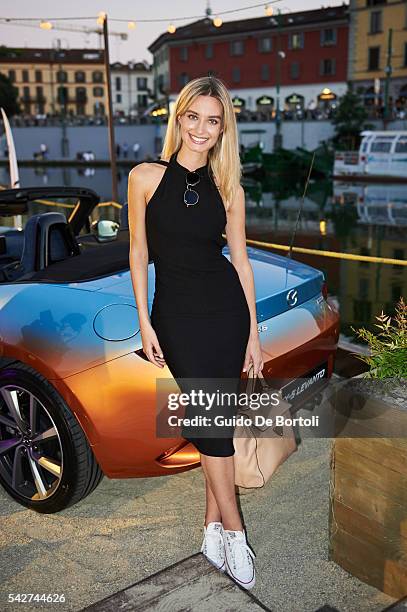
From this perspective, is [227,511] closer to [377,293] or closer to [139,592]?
[139,592]

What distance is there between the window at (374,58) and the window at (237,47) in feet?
42.3

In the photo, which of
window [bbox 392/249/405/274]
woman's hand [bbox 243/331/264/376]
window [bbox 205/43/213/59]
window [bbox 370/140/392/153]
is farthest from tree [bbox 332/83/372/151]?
woman's hand [bbox 243/331/264/376]

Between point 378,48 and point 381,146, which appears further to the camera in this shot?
point 378,48

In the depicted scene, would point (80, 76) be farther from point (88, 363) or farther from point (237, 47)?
point (88, 363)

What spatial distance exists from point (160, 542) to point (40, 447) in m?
0.75

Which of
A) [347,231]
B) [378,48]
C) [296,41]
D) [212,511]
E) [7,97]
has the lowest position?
[347,231]

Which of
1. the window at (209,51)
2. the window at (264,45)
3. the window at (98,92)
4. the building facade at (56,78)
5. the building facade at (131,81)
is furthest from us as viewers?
the building facade at (131,81)

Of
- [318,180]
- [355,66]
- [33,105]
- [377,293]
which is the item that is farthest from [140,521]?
[33,105]

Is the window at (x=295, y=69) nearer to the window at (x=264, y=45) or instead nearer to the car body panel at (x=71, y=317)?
the window at (x=264, y=45)

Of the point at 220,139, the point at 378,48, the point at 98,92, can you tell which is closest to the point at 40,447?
the point at 220,139

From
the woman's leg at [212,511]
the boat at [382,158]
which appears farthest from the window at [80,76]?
the woman's leg at [212,511]

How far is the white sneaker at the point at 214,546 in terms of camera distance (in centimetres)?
248

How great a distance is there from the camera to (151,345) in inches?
92.7

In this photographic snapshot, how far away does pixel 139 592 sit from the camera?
2.16 m
